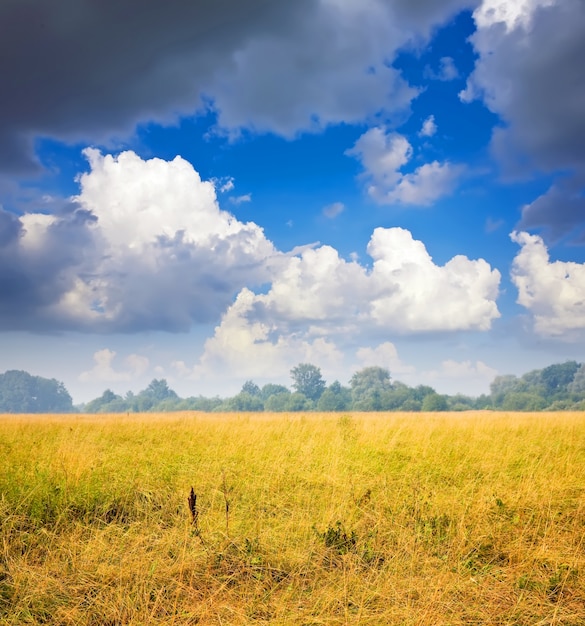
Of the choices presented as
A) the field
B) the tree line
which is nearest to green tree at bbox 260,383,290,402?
the tree line

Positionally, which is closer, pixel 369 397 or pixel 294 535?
pixel 294 535

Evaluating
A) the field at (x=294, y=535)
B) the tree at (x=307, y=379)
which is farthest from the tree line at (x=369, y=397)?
the field at (x=294, y=535)

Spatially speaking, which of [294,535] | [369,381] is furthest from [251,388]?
[294,535]

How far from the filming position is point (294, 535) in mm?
6316

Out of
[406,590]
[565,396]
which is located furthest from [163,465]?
[565,396]

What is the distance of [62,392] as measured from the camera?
17162cm

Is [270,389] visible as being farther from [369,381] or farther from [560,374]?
[560,374]

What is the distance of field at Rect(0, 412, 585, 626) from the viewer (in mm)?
4630

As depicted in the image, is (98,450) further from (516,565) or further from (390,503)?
(516,565)

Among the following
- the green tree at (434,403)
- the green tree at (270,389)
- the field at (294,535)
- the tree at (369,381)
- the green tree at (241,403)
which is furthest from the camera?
the green tree at (270,389)

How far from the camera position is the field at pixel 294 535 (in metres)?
4.63

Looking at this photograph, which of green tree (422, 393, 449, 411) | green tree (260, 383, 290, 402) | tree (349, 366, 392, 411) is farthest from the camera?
green tree (260, 383, 290, 402)

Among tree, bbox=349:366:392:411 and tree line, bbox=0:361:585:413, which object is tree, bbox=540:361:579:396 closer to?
tree line, bbox=0:361:585:413

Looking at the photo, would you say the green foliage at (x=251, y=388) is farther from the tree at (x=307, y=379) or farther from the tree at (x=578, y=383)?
the tree at (x=578, y=383)
